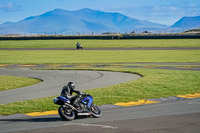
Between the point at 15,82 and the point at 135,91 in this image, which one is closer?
the point at 135,91

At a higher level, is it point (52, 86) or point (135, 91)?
point (135, 91)

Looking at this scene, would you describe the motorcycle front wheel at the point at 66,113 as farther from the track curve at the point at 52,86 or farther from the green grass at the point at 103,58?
the green grass at the point at 103,58

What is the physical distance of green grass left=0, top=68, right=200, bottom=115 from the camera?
650 inches

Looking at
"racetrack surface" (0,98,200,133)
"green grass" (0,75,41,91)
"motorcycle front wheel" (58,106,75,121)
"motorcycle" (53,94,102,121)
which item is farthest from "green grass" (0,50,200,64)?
"motorcycle front wheel" (58,106,75,121)

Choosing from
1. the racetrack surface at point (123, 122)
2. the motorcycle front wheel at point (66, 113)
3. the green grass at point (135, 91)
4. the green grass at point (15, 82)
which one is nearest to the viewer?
the racetrack surface at point (123, 122)

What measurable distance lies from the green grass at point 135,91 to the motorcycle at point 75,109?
2844 millimetres

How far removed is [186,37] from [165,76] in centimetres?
8254

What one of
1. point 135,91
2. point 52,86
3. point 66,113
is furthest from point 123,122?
point 52,86

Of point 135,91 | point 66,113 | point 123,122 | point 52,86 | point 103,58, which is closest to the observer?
point 123,122

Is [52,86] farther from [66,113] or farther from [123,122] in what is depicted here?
[123,122]

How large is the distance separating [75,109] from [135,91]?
8.02 m

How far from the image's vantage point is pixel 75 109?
13438 mm

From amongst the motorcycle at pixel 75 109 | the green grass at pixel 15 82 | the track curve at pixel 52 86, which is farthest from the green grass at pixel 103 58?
the motorcycle at pixel 75 109

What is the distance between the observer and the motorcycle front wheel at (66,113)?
13156mm
